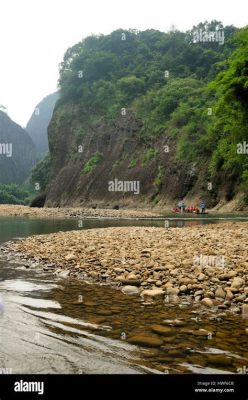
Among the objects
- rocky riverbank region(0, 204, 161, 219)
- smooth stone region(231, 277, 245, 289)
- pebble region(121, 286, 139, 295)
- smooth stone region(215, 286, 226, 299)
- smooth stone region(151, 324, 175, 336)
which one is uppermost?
smooth stone region(231, 277, 245, 289)

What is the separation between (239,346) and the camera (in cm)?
533

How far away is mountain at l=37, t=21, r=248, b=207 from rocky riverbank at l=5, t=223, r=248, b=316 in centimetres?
1457

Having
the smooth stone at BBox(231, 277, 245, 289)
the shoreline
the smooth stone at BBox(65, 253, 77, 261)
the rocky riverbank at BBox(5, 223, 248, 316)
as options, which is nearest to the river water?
the rocky riverbank at BBox(5, 223, 248, 316)

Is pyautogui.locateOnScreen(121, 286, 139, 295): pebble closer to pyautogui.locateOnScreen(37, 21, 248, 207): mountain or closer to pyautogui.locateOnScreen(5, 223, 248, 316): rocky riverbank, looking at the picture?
pyautogui.locateOnScreen(5, 223, 248, 316): rocky riverbank

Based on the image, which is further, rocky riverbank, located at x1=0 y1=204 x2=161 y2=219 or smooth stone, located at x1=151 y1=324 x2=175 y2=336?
rocky riverbank, located at x1=0 y1=204 x2=161 y2=219

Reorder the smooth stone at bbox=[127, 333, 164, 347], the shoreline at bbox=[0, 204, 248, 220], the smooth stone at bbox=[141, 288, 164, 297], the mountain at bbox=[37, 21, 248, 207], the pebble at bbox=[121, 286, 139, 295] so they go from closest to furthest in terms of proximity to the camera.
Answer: the smooth stone at bbox=[127, 333, 164, 347] < the smooth stone at bbox=[141, 288, 164, 297] < the pebble at bbox=[121, 286, 139, 295] < the shoreline at bbox=[0, 204, 248, 220] < the mountain at bbox=[37, 21, 248, 207]

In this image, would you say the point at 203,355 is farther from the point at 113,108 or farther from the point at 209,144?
the point at 113,108

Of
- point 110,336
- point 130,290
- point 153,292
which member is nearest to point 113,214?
point 130,290

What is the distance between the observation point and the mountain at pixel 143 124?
4941cm

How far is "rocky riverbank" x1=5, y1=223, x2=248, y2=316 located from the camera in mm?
7820

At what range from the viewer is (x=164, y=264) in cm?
986

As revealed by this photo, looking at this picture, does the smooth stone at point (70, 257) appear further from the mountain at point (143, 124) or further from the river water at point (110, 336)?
the mountain at point (143, 124)
